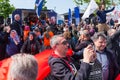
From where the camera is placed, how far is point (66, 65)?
4.91m

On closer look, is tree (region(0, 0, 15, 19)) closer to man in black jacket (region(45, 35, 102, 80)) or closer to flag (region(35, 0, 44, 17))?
flag (region(35, 0, 44, 17))

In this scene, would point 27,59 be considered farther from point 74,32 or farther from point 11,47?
point 74,32

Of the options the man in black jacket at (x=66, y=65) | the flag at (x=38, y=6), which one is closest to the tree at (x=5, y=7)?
the flag at (x=38, y=6)

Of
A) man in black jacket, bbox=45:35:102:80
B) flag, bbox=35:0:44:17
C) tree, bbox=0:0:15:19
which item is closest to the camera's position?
man in black jacket, bbox=45:35:102:80

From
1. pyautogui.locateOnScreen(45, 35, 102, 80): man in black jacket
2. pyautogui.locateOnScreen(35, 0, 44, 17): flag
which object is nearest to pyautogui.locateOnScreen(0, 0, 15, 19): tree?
pyautogui.locateOnScreen(35, 0, 44, 17): flag

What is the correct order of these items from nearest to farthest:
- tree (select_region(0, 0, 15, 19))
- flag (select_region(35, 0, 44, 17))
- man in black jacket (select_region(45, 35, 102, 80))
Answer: man in black jacket (select_region(45, 35, 102, 80)) → flag (select_region(35, 0, 44, 17)) → tree (select_region(0, 0, 15, 19))

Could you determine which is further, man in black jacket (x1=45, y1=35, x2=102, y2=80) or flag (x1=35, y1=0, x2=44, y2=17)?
flag (x1=35, y1=0, x2=44, y2=17)

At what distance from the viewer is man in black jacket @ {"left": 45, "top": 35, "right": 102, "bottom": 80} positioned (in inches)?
179

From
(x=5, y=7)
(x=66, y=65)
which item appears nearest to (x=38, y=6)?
(x=66, y=65)

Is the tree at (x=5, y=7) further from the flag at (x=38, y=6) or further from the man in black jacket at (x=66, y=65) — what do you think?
the man in black jacket at (x=66, y=65)

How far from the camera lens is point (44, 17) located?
25.2m

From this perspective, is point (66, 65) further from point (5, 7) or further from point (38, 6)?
point (5, 7)

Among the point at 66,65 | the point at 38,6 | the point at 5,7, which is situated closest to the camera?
the point at 66,65

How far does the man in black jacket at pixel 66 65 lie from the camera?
4.54 meters
